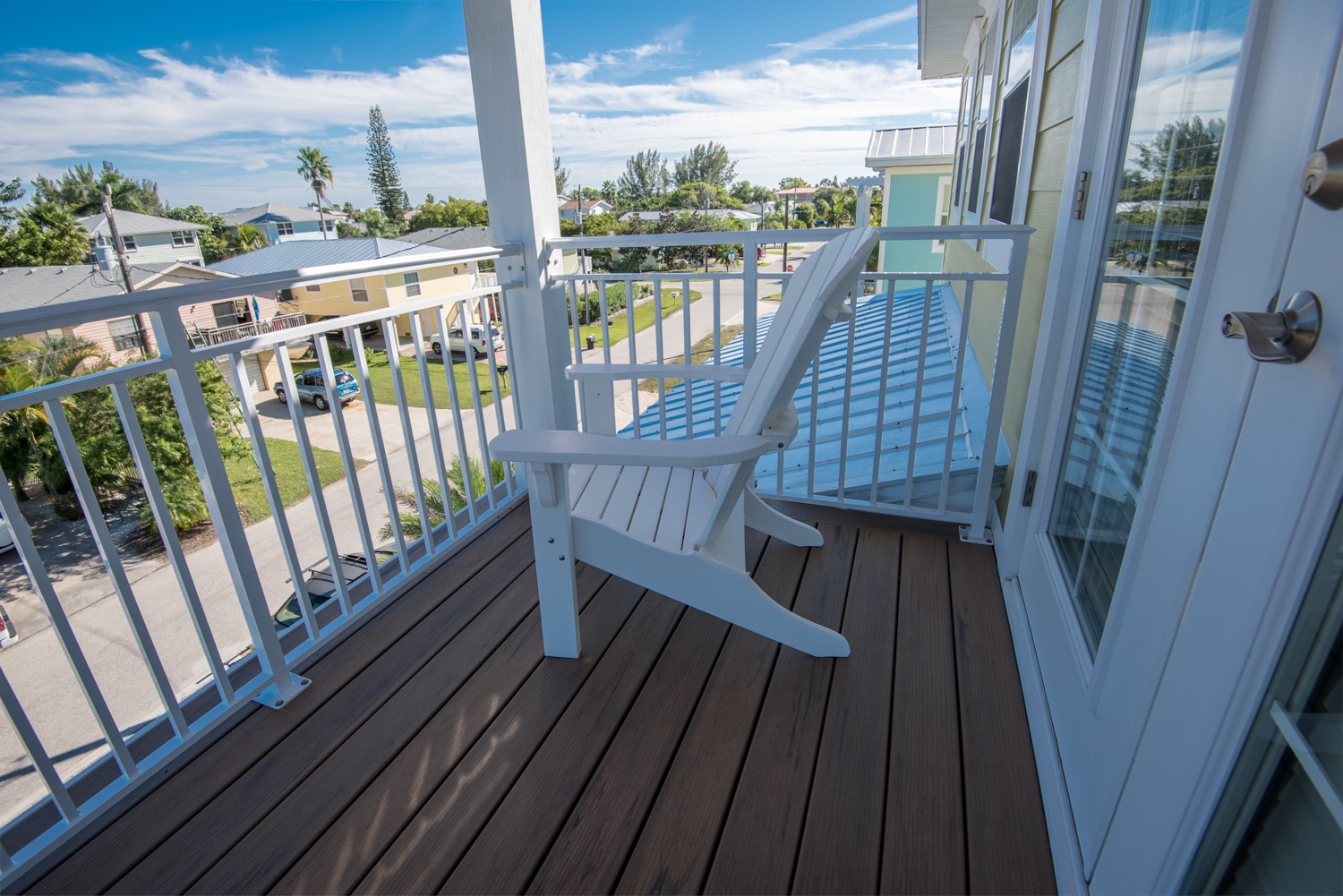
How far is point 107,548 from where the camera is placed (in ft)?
4.37

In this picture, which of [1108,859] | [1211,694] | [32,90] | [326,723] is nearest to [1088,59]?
[1211,694]

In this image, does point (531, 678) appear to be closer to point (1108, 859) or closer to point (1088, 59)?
point (1108, 859)

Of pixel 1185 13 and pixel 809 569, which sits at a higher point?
pixel 1185 13

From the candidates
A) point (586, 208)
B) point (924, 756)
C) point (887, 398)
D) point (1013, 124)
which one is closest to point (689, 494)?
point (924, 756)

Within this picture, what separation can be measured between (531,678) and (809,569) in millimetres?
988

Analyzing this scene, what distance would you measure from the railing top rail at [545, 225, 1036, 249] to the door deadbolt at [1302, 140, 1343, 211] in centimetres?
111

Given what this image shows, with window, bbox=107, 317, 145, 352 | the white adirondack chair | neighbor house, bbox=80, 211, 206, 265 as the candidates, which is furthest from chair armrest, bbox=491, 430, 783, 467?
neighbor house, bbox=80, 211, 206, 265

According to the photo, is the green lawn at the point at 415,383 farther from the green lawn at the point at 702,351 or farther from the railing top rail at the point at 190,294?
the railing top rail at the point at 190,294

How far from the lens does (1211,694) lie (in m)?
0.74

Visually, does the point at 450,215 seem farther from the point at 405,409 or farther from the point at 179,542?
the point at 179,542

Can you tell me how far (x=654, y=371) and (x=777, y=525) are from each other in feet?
2.30

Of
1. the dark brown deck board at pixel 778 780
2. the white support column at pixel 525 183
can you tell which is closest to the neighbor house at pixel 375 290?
the white support column at pixel 525 183

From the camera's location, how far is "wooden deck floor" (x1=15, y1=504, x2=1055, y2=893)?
121 cm

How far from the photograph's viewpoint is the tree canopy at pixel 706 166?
39000mm
